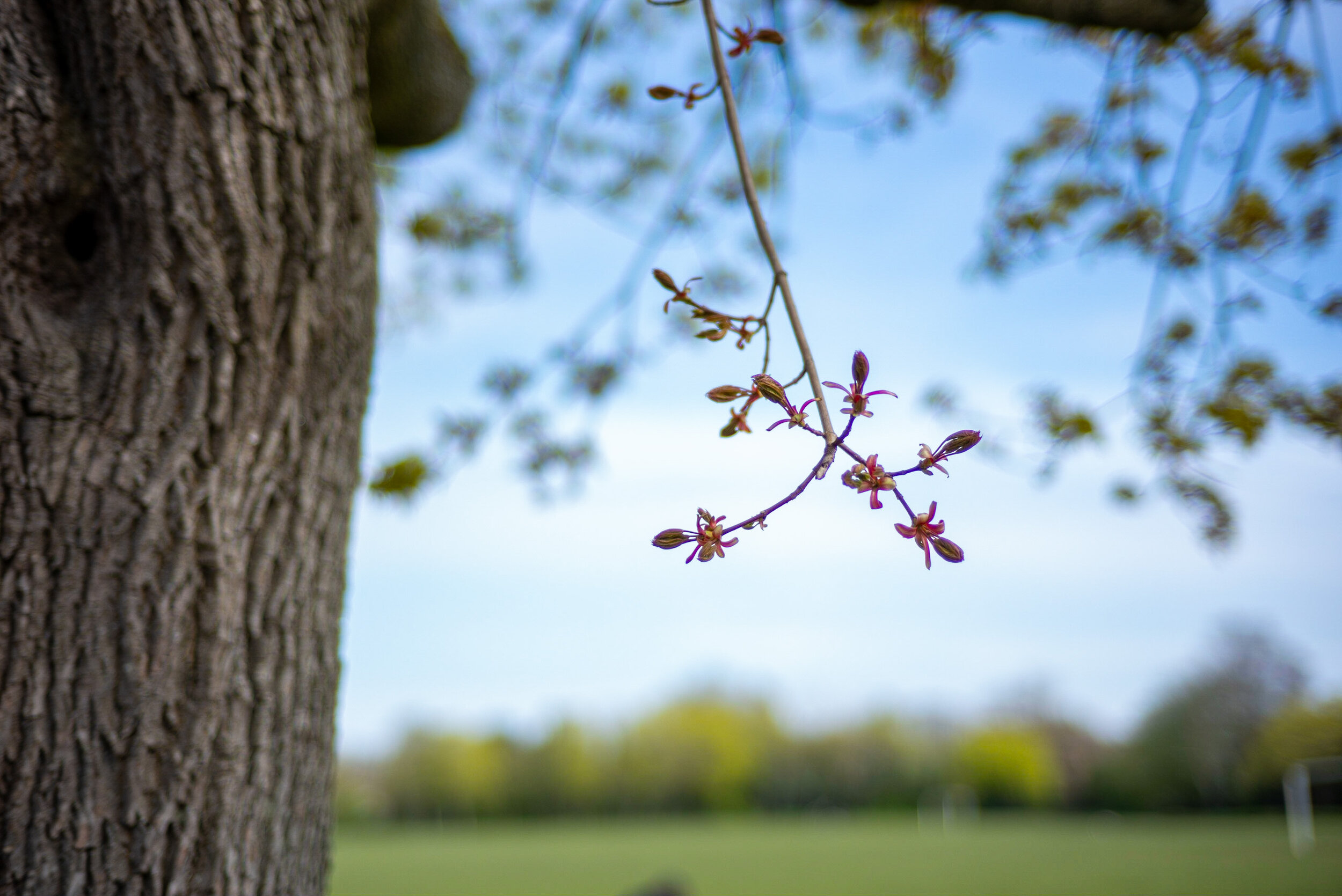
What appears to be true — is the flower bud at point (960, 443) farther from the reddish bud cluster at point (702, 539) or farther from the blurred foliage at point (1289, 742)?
the blurred foliage at point (1289, 742)

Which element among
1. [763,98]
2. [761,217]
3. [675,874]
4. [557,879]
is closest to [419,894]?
[557,879]

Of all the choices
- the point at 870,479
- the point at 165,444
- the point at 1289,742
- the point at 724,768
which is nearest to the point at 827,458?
the point at 870,479

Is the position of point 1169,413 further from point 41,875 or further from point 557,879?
point 557,879

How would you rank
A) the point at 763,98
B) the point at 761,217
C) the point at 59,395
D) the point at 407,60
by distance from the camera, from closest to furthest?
the point at 761,217, the point at 59,395, the point at 407,60, the point at 763,98

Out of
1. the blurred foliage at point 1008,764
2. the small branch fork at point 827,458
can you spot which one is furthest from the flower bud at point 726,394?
the blurred foliage at point 1008,764

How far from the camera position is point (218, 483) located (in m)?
1.60

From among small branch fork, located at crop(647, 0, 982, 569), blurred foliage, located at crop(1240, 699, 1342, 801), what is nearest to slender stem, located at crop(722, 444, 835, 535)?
small branch fork, located at crop(647, 0, 982, 569)

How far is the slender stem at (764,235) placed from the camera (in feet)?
2.68

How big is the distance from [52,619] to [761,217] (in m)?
1.37

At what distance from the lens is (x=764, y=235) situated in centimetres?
114

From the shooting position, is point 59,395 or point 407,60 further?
point 407,60

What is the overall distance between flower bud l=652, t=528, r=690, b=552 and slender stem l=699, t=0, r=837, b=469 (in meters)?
0.14

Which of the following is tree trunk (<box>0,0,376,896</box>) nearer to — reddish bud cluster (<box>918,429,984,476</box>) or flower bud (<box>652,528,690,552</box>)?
flower bud (<box>652,528,690,552</box>)

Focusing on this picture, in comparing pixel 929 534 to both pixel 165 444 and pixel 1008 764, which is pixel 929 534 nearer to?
pixel 165 444
